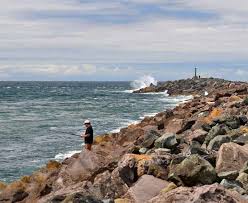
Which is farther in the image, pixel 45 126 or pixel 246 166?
pixel 45 126

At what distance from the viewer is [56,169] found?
1641cm

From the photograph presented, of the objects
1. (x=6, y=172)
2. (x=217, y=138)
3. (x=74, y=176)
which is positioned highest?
(x=217, y=138)

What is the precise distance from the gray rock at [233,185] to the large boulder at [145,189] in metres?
1.22

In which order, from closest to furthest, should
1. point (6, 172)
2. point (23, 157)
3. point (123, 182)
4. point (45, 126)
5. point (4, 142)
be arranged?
point (123, 182)
point (6, 172)
point (23, 157)
point (4, 142)
point (45, 126)

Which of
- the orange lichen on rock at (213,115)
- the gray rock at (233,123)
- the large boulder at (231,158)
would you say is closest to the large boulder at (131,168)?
the large boulder at (231,158)

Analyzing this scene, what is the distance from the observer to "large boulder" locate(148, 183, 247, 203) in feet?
24.8

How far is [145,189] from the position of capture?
33.8ft

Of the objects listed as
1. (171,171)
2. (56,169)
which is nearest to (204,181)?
(171,171)

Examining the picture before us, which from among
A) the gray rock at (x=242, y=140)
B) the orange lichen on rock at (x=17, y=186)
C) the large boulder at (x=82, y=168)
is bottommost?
the orange lichen on rock at (x=17, y=186)

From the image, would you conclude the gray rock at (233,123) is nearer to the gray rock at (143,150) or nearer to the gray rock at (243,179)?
the gray rock at (143,150)

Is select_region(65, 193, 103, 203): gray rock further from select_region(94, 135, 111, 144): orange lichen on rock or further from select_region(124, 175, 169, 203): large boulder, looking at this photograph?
select_region(94, 135, 111, 144): orange lichen on rock

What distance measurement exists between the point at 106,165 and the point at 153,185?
310 centimetres

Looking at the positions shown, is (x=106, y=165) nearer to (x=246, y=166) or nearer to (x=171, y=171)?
(x=171, y=171)

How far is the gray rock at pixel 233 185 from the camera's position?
9.32 meters
